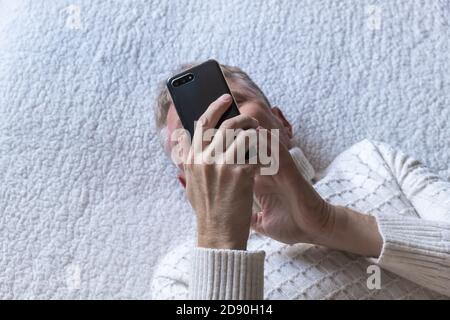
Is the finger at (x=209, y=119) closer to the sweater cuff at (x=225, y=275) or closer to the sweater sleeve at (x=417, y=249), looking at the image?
the sweater cuff at (x=225, y=275)

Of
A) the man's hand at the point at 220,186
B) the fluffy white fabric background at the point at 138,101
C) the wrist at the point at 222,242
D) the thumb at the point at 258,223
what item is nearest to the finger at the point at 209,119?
the man's hand at the point at 220,186

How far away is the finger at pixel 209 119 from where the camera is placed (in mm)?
661

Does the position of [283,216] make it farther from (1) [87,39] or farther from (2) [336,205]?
(1) [87,39]

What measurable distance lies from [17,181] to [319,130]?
1.70 feet

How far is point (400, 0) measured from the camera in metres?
1.08

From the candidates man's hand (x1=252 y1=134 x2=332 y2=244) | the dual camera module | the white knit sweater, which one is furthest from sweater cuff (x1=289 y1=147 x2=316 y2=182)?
the dual camera module

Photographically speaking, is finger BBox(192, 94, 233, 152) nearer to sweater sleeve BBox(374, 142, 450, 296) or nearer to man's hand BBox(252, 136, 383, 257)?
man's hand BBox(252, 136, 383, 257)

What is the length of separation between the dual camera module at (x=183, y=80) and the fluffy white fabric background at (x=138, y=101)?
25 cm

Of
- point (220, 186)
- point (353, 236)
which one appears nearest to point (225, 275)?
point (220, 186)

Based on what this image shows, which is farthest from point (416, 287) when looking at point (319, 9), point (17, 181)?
point (17, 181)

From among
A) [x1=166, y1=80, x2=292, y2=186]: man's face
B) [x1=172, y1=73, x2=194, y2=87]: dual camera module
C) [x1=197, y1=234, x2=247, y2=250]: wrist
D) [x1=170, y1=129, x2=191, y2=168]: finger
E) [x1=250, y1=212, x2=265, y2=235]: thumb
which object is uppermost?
[x1=172, y1=73, x2=194, y2=87]: dual camera module

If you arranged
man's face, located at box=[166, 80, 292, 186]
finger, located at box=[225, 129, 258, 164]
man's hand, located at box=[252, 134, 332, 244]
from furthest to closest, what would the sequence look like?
man's face, located at box=[166, 80, 292, 186], man's hand, located at box=[252, 134, 332, 244], finger, located at box=[225, 129, 258, 164]

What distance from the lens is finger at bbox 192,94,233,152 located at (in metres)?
0.66

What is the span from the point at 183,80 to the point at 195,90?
0.9 inches
